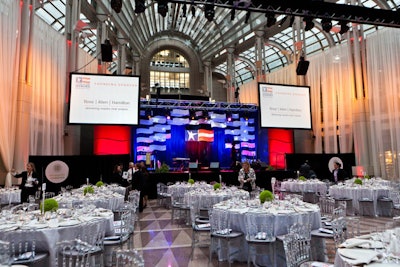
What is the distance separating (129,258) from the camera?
2.19 m

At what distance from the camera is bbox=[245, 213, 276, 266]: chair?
3936 mm

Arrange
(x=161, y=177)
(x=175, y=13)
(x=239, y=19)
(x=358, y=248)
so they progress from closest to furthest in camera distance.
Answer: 1. (x=358, y=248)
2. (x=161, y=177)
3. (x=239, y=19)
4. (x=175, y=13)

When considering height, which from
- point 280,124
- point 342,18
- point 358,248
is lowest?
point 358,248

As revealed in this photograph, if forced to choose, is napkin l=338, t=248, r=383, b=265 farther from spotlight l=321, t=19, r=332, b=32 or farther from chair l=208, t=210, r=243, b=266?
spotlight l=321, t=19, r=332, b=32

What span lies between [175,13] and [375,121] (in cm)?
1879

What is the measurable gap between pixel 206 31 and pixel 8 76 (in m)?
19.4

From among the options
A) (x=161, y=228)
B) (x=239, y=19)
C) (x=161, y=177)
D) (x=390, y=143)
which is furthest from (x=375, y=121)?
(x=239, y=19)

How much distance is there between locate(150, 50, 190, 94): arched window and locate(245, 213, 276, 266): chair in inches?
1009

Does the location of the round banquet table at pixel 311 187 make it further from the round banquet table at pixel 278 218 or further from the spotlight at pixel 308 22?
the round banquet table at pixel 278 218

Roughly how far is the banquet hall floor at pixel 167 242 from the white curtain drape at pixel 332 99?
7.97 m

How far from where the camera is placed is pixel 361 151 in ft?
44.6

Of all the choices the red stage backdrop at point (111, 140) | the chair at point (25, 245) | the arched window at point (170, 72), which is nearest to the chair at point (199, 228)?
the chair at point (25, 245)

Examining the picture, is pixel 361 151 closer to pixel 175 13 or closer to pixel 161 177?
pixel 161 177

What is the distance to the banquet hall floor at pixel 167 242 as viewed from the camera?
180 inches
